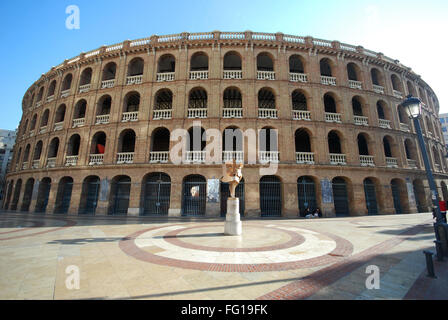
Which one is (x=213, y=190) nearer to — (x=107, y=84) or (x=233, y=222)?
(x=233, y=222)

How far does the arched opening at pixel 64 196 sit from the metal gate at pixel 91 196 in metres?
2.51

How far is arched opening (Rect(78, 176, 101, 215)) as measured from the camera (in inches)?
660

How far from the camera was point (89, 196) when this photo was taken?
57.1ft

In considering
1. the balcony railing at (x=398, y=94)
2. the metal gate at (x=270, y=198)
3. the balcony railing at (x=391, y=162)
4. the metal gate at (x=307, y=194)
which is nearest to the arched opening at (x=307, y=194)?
the metal gate at (x=307, y=194)

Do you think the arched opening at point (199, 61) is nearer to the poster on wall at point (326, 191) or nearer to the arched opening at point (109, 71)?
the arched opening at point (109, 71)

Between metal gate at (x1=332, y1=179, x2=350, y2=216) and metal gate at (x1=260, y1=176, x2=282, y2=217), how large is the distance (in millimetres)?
5562

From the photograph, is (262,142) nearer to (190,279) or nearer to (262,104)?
(262,104)

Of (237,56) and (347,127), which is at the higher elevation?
(237,56)

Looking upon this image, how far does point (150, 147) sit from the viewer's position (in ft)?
53.8

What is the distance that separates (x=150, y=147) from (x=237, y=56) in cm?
1365

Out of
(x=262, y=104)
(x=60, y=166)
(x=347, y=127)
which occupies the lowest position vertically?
(x=60, y=166)

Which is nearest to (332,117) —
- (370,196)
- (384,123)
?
(384,123)
